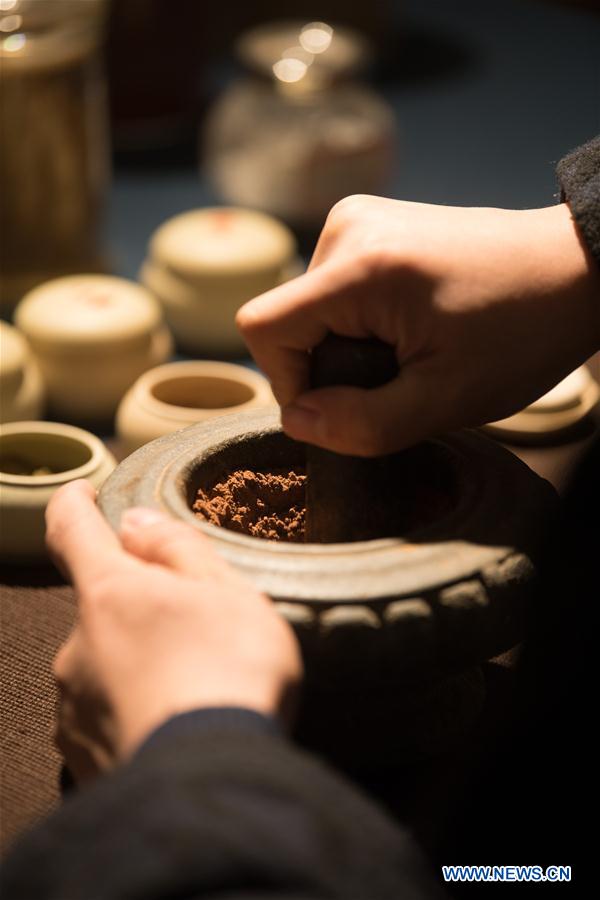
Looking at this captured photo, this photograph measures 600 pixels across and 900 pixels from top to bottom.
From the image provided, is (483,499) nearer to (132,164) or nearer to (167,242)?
(167,242)

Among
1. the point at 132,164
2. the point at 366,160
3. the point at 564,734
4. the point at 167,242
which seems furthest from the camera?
the point at 132,164

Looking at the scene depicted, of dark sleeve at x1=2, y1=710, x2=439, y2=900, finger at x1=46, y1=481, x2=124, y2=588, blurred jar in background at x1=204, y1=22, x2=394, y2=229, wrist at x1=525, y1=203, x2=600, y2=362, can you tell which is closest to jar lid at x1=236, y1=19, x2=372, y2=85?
blurred jar in background at x1=204, y1=22, x2=394, y2=229

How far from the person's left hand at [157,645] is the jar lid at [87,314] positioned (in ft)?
2.50

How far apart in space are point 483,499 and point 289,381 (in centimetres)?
17

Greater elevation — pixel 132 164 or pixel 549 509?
pixel 549 509

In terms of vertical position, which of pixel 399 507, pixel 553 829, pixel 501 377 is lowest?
pixel 553 829

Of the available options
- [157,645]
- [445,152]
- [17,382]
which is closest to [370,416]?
[157,645]

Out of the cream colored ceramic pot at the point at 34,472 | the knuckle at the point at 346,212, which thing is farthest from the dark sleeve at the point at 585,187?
the cream colored ceramic pot at the point at 34,472

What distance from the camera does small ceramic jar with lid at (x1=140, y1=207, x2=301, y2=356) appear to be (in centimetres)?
167

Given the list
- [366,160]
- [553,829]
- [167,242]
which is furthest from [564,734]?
[366,160]

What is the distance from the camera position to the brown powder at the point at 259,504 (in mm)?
885

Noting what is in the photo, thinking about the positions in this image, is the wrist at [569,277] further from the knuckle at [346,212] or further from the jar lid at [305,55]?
the jar lid at [305,55]

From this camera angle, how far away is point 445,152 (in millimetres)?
2350

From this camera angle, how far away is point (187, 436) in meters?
0.91
